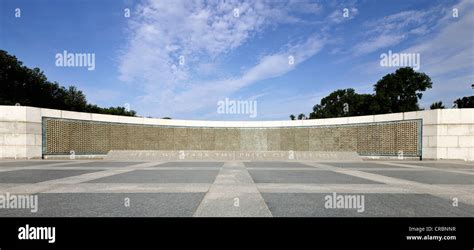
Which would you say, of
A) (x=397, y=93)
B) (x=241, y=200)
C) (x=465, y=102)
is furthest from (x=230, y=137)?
(x=465, y=102)

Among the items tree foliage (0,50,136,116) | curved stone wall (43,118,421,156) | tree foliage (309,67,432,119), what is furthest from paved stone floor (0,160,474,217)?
tree foliage (309,67,432,119)

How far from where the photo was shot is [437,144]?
17.8 metres

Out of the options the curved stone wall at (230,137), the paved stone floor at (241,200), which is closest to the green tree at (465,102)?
the curved stone wall at (230,137)

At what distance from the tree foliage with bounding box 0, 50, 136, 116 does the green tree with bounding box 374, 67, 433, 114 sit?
70773 mm

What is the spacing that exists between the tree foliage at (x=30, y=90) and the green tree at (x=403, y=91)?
70.8m

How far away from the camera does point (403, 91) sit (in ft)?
168

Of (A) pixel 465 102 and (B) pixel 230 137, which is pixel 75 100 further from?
(A) pixel 465 102

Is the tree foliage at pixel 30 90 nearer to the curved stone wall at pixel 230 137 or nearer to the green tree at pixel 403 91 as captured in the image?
the curved stone wall at pixel 230 137

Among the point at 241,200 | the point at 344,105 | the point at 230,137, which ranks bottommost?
the point at 241,200

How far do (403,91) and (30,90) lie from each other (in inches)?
3096

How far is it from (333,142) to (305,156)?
282 inches

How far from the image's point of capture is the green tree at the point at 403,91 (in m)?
50.6

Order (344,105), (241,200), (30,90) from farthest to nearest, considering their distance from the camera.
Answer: (344,105), (30,90), (241,200)

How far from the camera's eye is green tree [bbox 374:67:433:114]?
5059 centimetres
